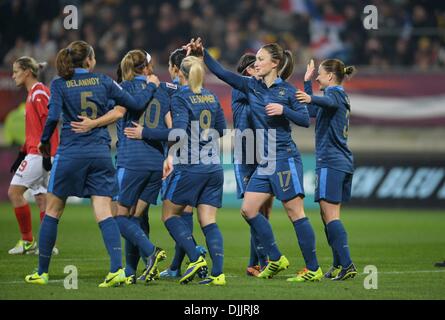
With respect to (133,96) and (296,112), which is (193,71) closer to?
(133,96)

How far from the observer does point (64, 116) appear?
8.89m

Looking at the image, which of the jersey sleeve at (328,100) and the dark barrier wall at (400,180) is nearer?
the jersey sleeve at (328,100)

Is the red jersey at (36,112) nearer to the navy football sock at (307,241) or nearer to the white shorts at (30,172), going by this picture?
the white shorts at (30,172)

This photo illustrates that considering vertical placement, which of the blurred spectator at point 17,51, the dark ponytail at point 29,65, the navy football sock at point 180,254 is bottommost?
the navy football sock at point 180,254

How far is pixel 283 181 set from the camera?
9500 millimetres

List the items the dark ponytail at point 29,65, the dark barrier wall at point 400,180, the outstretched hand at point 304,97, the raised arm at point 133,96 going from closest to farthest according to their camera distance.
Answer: the raised arm at point 133,96, the outstretched hand at point 304,97, the dark ponytail at point 29,65, the dark barrier wall at point 400,180

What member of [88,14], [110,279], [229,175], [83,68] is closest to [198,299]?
[110,279]

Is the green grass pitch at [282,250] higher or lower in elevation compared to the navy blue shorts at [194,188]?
lower

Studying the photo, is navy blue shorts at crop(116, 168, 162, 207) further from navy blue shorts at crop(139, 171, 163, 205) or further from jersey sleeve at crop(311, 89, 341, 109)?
jersey sleeve at crop(311, 89, 341, 109)

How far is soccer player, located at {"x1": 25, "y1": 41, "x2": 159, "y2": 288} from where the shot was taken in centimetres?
877

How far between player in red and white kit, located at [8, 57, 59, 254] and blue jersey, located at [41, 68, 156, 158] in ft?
10.2

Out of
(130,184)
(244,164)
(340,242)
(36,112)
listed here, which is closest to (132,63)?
(130,184)

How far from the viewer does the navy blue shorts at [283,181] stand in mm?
9500

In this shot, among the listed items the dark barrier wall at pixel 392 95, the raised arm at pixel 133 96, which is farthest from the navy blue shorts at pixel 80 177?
the dark barrier wall at pixel 392 95
